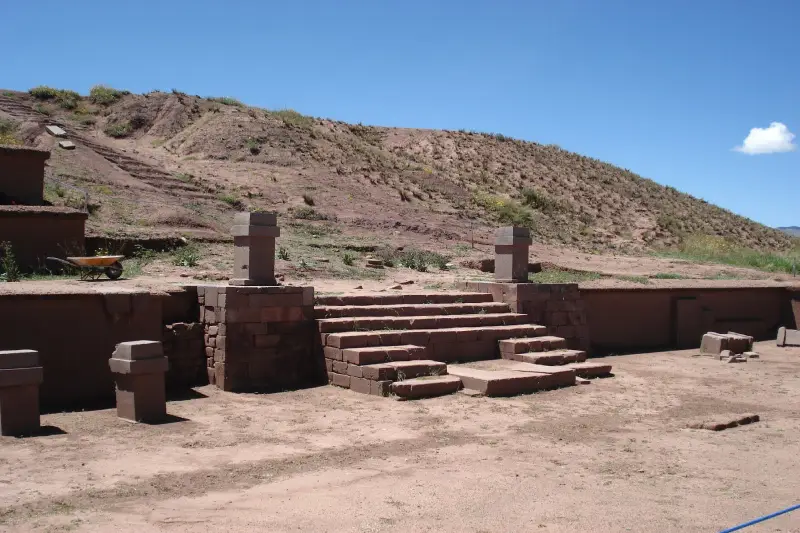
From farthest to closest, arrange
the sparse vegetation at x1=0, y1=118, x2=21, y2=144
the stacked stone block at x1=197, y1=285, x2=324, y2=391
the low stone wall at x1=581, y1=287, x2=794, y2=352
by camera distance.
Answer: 1. the sparse vegetation at x1=0, y1=118, x2=21, y2=144
2. the low stone wall at x1=581, y1=287, x2=794, y2=352
3. the stacked stone block at x1=197, y1=285, x2=324, y2=391

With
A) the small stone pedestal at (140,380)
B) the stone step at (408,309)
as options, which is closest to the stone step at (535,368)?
the stone step at (408,309)

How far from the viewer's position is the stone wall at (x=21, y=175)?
1549 centimetres

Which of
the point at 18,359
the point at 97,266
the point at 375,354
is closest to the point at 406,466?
the point at 375,354

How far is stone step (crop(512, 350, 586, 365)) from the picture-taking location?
12.9 m

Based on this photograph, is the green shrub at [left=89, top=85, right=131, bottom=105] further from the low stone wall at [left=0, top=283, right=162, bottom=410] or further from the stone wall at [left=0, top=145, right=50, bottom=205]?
the low stone wall at [left=0, top=283, right=162, bottom=410]

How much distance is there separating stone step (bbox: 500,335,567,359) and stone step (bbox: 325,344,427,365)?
5.87 ft

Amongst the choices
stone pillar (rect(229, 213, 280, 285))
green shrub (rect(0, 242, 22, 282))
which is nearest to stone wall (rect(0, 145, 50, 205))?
green shrub (rect(0, 242, 22, 282))

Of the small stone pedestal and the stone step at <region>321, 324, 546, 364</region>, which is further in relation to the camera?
the stone step at <region>321, 324, 546, 364</region>

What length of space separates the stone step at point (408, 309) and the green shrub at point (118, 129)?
28.2 metres

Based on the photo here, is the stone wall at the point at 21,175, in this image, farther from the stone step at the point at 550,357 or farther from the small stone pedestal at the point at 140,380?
the stone step at the point at 550,357

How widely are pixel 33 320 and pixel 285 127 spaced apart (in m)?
29.6

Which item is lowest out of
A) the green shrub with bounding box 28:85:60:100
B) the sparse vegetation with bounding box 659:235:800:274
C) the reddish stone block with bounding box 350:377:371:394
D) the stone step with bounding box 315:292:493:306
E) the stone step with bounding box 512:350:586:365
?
the reddish stone block with bounding box 350:377:371:394

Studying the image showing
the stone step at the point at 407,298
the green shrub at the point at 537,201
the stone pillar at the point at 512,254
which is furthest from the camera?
the green shrub at the point at 537,201

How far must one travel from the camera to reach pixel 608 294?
16375 millimetres
